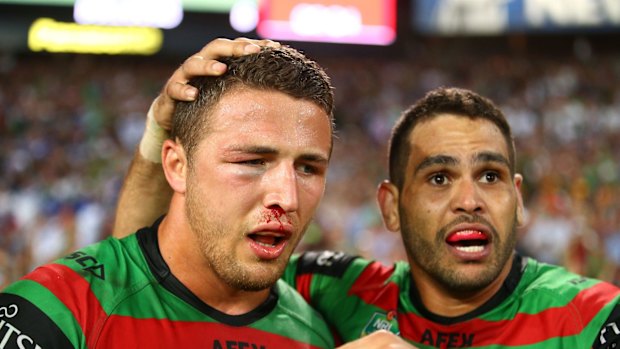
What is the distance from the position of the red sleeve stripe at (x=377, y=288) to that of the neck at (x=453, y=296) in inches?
4.7

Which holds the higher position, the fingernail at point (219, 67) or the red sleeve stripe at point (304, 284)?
the fingernail at point (219, 67)

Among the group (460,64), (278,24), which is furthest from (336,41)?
(460,64)

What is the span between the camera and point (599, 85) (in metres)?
12.9

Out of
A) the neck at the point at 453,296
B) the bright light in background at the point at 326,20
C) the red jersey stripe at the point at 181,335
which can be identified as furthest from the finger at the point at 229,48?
the bright light in background at the point at 326,20

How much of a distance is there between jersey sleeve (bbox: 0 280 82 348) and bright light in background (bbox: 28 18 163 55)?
33.8 feet

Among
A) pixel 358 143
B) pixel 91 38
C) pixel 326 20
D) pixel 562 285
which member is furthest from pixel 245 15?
pixel 562 285

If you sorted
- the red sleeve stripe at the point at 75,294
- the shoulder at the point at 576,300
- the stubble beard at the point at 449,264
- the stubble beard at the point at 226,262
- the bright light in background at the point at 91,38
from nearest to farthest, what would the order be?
the red sleeve stripe at the point at 75,294
the stubble beard at the point at 226,262
the shoulder at the point at 576,300
the stubble beard at the point at 449,264
the bright light in background at the point at 91,38

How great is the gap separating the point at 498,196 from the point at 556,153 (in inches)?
335

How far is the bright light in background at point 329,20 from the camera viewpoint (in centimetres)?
1101

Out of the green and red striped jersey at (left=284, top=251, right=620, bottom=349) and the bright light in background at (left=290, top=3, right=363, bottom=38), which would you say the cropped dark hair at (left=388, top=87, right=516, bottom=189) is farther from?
the bright light in background at (left=290, top=3, right=363, bottom=38)

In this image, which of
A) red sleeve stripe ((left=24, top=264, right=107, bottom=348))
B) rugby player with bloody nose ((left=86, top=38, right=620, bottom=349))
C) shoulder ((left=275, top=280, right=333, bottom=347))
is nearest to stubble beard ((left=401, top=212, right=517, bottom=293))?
rugby player with bloody nose ((left=86, top=38, right=620, bottom=349))

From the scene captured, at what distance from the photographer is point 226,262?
1961 mm

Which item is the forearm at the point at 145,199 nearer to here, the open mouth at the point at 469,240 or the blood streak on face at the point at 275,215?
the blood streak on face at the point at 275,215

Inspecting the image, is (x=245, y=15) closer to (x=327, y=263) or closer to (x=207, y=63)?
(x=327, y=263)
